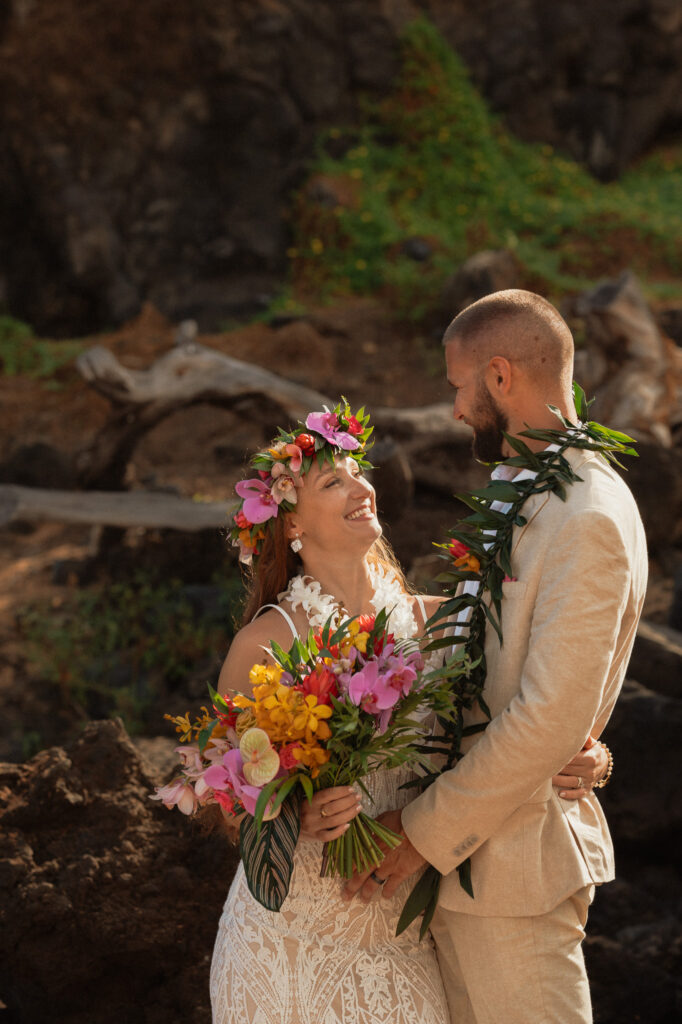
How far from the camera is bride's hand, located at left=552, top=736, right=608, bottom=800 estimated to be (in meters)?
2.77

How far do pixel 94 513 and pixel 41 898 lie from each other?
4635 millimetres

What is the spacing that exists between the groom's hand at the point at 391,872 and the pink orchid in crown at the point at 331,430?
3.85 feet

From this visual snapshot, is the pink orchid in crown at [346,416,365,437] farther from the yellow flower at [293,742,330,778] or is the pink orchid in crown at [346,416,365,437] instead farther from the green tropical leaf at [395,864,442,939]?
the green tropical leaf at [395,864,442,939]

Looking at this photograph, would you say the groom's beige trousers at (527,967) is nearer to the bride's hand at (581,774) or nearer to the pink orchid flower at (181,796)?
the bride's hand at (581,774)

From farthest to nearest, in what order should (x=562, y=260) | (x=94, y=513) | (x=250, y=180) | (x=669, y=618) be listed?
(x=250, y=180) < (x=562, y=260) < (x=94, y=513) < (x=669, y=618)

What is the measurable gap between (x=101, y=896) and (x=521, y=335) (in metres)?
2.40

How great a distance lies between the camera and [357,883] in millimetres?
2713

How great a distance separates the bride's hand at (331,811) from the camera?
2514mm

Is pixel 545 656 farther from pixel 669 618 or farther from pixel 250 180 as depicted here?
pixel 250 180

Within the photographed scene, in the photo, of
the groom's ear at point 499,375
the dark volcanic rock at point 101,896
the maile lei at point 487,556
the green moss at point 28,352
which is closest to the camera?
the maile lei at point 487,556

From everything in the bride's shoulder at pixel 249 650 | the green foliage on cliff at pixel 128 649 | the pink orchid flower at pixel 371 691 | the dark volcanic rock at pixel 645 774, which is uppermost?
the pink orchid flower at pixel 371 691

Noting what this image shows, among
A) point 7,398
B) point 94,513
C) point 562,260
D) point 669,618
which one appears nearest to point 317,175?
point 562,260

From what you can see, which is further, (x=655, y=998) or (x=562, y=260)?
(x=562, y=260)

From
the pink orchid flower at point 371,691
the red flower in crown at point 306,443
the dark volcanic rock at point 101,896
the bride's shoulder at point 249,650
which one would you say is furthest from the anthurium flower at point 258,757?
the dark volcanic rock at point 101,896
